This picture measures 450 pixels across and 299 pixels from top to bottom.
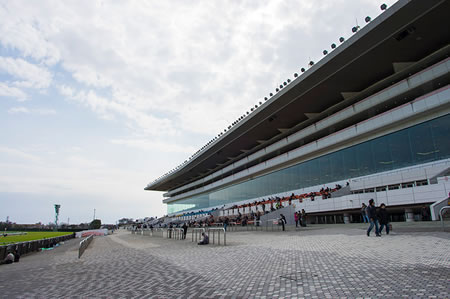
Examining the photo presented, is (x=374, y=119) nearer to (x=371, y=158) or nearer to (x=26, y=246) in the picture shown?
(x=371, y=158)

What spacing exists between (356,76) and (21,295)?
29314 millimetres

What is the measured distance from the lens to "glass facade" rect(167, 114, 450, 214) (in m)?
21.3

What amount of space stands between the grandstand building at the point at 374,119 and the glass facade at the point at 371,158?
0.08m

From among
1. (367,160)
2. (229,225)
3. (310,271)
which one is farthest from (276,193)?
(310,271)

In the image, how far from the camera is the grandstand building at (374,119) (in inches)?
797

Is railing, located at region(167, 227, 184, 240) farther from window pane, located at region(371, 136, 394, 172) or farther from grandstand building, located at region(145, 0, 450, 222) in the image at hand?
window pane, located at region(371, 136, 394, 172)

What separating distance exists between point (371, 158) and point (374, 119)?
3854 millimetres

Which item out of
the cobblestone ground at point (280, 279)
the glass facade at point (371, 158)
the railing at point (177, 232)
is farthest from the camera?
the glass facade at point (371, 158)

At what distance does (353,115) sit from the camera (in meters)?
27.9

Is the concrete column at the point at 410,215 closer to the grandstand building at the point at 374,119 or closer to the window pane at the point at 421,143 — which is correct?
the grandstand building at the point at 374,119

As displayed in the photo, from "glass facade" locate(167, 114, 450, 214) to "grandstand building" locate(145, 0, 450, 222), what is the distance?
0.08m

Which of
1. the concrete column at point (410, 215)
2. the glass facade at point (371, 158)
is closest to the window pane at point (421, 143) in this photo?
the glass facade at point (371, 158)

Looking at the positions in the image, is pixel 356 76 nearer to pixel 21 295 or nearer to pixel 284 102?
pixel 284 102

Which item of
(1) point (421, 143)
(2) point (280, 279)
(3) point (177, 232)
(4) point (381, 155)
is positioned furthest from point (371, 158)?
(2) point (280, 279)
